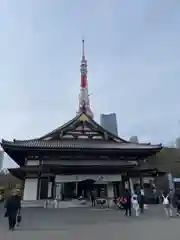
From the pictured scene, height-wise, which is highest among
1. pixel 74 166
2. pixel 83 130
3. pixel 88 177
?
pixel 83 130

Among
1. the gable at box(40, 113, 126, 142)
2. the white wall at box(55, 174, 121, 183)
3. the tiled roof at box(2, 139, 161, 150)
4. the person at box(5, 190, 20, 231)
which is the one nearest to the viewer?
the person at box(5, 190, 20, 231)

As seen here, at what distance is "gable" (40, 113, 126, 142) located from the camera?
3000 cm

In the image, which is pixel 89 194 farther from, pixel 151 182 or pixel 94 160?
pixel 151 182

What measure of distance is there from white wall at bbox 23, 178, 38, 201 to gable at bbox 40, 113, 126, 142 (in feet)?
21.5

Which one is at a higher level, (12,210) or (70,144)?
(70,144)

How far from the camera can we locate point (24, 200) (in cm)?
2409

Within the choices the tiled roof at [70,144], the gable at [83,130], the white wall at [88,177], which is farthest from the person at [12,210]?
the gable at [83,130]

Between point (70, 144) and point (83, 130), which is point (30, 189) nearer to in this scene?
point (70, 144)

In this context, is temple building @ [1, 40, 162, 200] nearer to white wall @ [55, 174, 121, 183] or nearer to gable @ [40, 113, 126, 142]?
white wall @ [55, 174, 121, 183]

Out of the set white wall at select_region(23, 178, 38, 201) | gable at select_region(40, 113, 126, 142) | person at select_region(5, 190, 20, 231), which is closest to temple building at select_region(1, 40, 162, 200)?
white wall at select_region(23, 178, 38, 201)

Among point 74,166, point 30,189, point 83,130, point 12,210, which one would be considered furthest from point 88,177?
point 12,210

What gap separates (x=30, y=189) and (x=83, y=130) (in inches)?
374

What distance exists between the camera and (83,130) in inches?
1216

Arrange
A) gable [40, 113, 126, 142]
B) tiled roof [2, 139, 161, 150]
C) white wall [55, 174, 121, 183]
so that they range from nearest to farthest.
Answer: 1. white wall [55, 174, 121, 183]
2. tiled roof [2, 139, 161, 150]
3. gable [40, 113, 126, 142]
